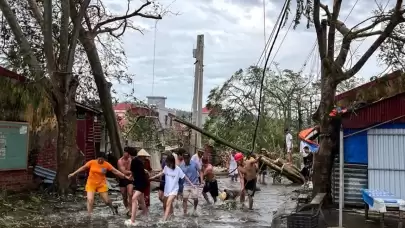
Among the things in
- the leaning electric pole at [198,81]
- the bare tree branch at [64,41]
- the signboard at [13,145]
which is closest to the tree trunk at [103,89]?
the bare tree branch at [64,41]

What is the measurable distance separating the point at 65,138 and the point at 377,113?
885 cm

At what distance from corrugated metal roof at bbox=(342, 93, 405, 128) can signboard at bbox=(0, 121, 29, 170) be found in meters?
9.49

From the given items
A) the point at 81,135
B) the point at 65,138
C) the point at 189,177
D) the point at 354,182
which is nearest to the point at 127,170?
the point at 189,177

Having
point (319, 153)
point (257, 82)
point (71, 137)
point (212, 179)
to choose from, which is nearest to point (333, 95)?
point (319, 153)

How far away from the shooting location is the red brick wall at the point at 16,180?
51.0 ft

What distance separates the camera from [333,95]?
13.4 m

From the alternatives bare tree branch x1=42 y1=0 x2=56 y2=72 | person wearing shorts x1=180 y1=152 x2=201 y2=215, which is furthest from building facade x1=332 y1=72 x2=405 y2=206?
bare tree branch x1=42 y1=0 x2=56 y2=72

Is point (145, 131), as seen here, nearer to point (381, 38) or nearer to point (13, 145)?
point (13, 145)

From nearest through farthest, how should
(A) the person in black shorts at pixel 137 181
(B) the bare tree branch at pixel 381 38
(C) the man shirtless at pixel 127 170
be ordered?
(A) the person in black shorts at pixel 137 181 → (B) the bare tree branch at pixel 381 38 → (C) the man shirtless at pixel 127 170

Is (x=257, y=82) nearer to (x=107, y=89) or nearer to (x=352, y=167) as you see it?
(x=107, y=89)

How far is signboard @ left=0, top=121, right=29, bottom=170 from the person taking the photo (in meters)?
15.4

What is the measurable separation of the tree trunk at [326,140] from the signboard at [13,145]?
29.0 feet

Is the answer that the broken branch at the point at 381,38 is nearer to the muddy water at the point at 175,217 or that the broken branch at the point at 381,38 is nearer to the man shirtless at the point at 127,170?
the muddy water at the point at 175,217

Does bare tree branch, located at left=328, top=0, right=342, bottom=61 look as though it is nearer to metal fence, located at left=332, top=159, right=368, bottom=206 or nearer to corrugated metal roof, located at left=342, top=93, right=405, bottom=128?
corrugated metal roof, located at left=342, top=93, right=405, bottom=128
